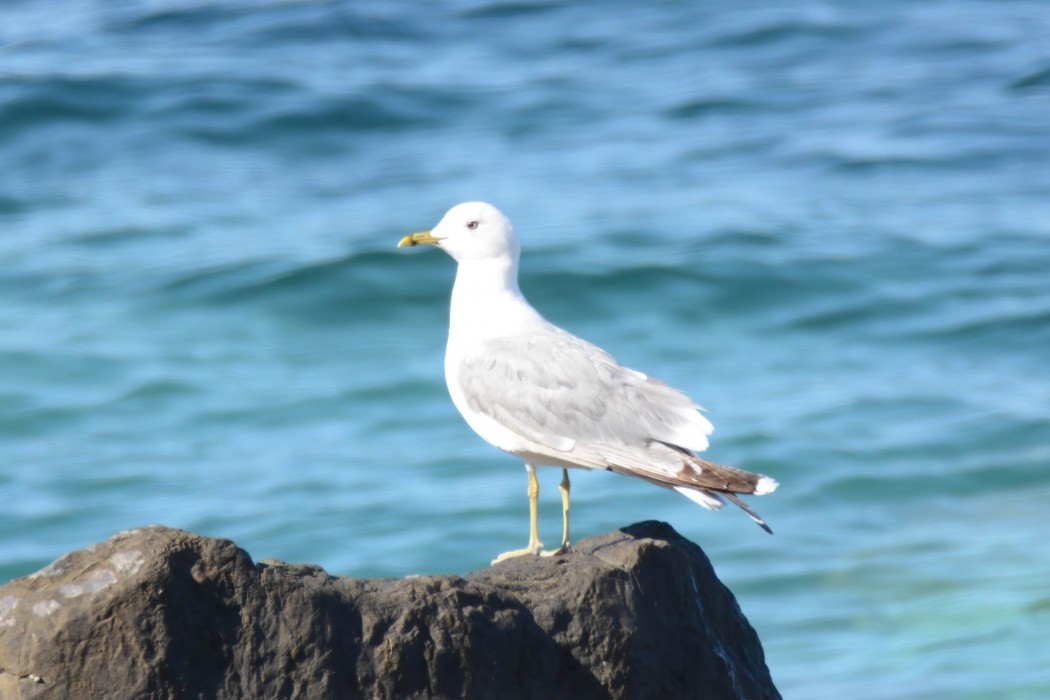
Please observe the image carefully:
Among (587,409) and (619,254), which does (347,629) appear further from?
(619,254)

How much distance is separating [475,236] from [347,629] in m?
2.33

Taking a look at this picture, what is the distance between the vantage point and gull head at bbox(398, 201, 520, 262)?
19.5 feet

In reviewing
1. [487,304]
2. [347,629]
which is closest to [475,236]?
[487,304]

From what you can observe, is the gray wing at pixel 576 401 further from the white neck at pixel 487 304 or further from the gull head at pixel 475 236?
the gull head at pixel 475 236

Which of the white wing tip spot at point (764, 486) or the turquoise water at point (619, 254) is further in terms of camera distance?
the turquoise water at point (619, 254)

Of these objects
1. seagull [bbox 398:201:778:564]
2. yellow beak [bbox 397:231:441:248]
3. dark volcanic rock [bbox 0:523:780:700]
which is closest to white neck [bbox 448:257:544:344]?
seagull [bbox 398:201:778:564]

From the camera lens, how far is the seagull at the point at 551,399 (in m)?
4.87

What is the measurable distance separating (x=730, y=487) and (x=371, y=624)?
1.20 metres

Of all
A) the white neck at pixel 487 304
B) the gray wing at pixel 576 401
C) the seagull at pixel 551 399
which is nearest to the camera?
A: the seagull at pixel 551 399

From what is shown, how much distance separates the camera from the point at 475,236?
5.96 metres

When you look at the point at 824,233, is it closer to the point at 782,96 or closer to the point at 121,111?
the point at 782,96

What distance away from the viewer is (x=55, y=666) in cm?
370

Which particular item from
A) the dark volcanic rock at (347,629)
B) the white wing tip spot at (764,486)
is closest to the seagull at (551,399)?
the white wing tip spot at (764,486)

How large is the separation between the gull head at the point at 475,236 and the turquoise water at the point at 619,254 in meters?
3.78
